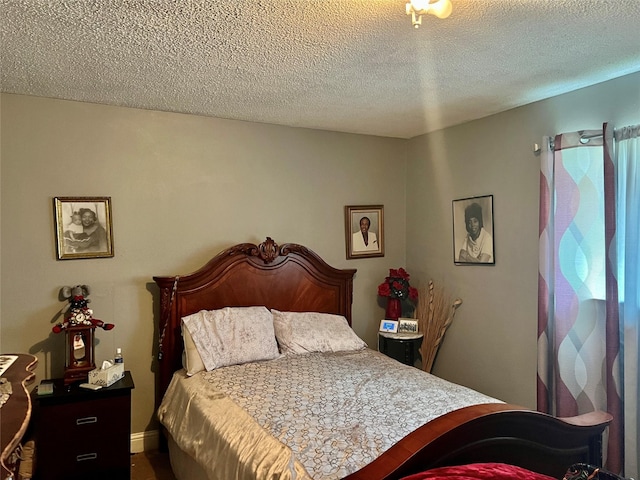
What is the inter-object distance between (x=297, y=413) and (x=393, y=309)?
1926 millimetres

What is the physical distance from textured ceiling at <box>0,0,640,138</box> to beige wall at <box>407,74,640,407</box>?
16 cm

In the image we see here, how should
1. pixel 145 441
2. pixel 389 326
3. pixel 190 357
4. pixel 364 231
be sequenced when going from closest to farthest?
1. pixel 190 357
2. pixel 145 441
3. pixel 389 326
4. pixel 364 231

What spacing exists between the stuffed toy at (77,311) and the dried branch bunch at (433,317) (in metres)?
2.47

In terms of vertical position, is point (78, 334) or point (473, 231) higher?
point (473, 231)

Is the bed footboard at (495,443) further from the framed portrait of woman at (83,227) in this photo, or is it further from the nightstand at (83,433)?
the framed portrait of woman at (83,227)

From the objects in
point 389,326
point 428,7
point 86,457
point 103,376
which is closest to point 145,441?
point 86,457

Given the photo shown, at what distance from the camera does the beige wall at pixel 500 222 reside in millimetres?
2941

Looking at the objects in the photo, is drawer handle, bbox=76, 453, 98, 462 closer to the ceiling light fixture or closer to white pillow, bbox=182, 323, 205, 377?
white pillow, bbox=182, 323, 205, 377

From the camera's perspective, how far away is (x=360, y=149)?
13.7 feet

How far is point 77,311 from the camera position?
289 centimetres

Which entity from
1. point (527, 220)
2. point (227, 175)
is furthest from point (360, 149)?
point (527, 220)

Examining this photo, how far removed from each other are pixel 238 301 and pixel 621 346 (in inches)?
97.0

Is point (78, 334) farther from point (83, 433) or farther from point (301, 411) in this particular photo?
point (301, 411)

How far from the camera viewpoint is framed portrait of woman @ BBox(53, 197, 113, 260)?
9.95ft
